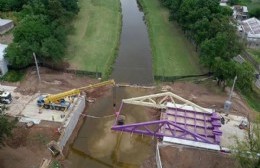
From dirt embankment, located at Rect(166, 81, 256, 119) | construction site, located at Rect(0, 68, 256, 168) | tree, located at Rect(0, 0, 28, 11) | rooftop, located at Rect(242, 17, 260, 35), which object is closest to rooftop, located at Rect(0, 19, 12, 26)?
tree, located at Rect(0, 0, 28, 11)

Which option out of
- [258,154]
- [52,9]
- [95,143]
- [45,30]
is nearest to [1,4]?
[52,9]

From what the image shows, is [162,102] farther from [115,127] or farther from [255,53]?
[255,53]

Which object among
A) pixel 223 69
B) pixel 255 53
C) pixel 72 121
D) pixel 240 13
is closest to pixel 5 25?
pixel 72 121

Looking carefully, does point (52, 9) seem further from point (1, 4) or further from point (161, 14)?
point (161, 14)

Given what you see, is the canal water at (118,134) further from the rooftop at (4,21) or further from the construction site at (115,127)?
the rooftop at (4,21)

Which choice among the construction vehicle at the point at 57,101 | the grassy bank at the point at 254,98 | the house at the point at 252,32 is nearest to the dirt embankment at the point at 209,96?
the grassy bank at the point at 254,98
